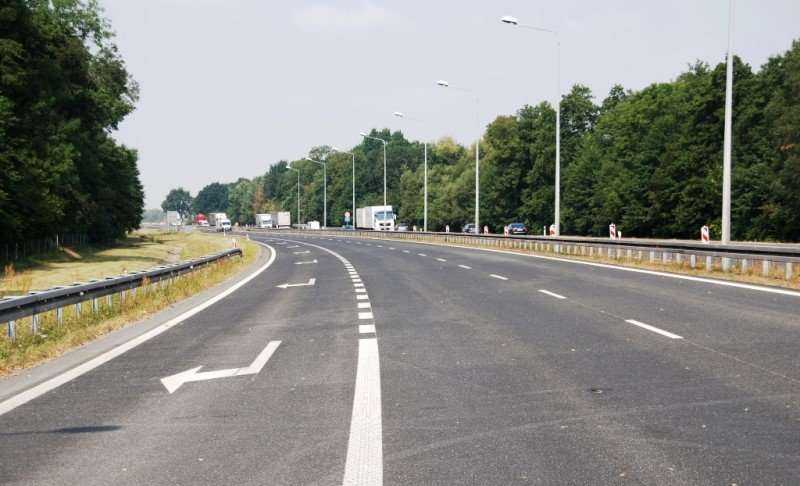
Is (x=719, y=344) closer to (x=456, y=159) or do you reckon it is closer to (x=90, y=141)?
(x=90, y=141)

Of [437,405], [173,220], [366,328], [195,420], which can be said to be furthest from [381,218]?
[195,420]

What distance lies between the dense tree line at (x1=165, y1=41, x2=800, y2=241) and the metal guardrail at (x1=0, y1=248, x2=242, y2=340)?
45.3 metres

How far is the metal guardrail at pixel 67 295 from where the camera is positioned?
10.5m

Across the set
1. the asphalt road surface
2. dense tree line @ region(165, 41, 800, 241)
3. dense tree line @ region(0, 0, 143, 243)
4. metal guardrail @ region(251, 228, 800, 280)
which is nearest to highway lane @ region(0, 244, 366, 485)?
the asphalt road surface

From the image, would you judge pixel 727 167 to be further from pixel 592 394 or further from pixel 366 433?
pixel 366 433

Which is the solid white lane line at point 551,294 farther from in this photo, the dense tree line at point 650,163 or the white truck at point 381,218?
the white truck at point 381,218

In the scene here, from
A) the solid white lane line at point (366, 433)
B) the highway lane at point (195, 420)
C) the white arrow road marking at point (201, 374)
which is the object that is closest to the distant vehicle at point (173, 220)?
the highway lane at point (195, 420)

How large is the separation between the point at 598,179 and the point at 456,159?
60688 mm

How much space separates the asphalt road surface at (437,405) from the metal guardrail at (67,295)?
66.0 inches

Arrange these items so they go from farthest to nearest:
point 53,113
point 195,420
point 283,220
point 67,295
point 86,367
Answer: point 283,220, point 53,113, point 67,295, point 86,367, point 195,420

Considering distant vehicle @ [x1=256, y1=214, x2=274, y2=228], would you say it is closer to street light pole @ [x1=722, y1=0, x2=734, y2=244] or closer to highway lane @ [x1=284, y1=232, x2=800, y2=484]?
street light pole @ [x1=722, y1=0, x2=734, y2=244]

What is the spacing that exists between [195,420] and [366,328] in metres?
5.63

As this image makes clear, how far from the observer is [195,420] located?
20.3ft

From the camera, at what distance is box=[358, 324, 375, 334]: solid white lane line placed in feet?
37.1
